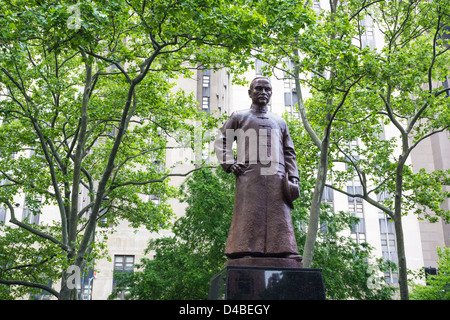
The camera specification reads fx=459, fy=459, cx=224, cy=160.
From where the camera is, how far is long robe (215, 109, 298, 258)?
6.33m

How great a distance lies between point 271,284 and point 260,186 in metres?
1.48

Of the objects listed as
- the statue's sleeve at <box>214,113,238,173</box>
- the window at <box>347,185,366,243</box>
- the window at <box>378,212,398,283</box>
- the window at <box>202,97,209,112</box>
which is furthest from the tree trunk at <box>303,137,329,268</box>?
the window at <box>202,97,209,112</box>

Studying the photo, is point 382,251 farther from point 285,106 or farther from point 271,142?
point 271,142

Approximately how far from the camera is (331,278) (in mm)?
18234

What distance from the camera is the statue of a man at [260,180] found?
6332 millimetres

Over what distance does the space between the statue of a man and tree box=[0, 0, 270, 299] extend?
421 centimetres

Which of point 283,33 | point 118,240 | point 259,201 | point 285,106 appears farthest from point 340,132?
point 285,106

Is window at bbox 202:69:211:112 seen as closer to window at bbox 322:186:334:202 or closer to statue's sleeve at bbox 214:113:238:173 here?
window at bbox 322:186:334:202

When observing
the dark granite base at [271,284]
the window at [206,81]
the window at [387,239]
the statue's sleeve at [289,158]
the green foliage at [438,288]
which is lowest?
the dark granite base at [271,284]

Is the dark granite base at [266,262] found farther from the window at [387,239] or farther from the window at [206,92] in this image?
the window at [206,92]

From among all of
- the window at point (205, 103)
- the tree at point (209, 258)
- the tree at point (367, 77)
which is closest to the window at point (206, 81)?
the window at point (205, 103)

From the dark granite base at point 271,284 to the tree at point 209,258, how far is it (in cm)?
1202

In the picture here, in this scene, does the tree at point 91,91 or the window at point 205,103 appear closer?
the tree at point 91,91

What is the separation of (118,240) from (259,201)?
1148 inches
